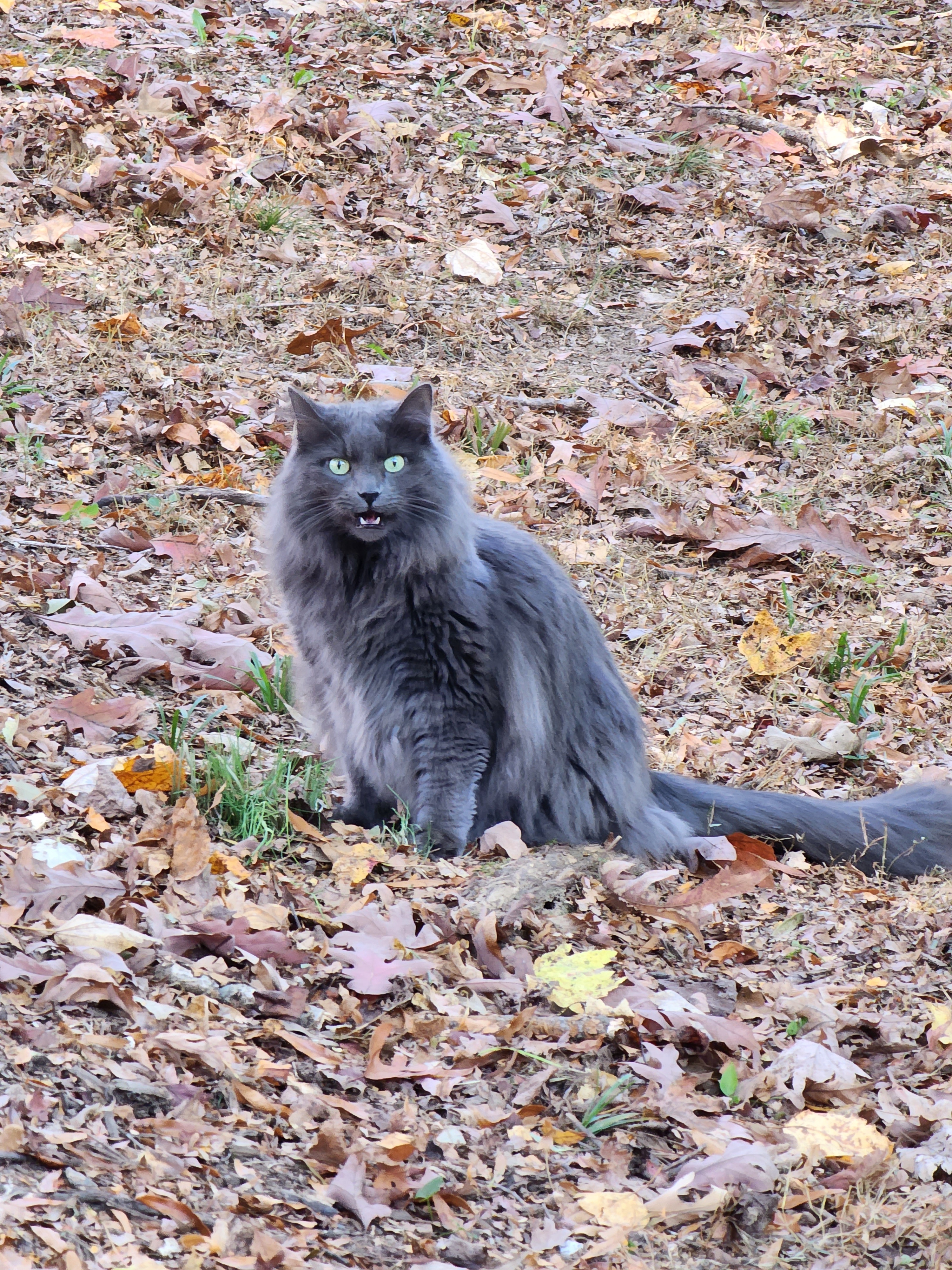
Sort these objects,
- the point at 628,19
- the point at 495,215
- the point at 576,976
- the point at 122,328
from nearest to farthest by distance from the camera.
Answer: the point at 576,976 < the point at 122,328 < the point at 495,215 < the point at 628,19

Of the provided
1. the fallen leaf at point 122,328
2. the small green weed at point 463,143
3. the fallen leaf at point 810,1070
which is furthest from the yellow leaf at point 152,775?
the small green weed at point 463,143

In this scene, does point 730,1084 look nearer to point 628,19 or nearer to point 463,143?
point 463,143

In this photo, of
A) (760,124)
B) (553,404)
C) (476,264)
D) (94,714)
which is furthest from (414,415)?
(760,124)

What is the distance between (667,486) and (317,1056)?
416 centimetres

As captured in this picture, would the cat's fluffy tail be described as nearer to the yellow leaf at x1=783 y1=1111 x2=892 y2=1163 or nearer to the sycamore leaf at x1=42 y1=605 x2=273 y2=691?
the yellow leaf at x1=783 y1=1111 x2=892 y2=1163

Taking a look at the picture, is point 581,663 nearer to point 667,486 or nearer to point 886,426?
point 667,486

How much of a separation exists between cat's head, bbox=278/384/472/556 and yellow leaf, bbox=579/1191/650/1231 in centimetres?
195

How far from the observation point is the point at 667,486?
644cm

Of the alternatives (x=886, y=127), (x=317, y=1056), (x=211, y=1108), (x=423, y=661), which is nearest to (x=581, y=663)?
(x=423, y=661)

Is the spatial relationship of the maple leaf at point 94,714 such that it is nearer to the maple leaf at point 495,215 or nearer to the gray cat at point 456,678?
the gray cat at point 456,678

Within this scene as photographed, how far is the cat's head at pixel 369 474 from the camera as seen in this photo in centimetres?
391

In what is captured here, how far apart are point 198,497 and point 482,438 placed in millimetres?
1461

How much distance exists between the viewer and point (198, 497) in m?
5.74

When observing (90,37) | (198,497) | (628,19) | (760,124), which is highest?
(628,19)
